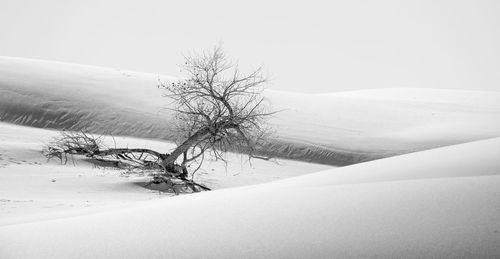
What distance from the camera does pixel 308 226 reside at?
2369 millimetres

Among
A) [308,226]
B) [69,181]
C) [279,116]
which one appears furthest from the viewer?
[279,116]

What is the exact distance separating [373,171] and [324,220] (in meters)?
1.48

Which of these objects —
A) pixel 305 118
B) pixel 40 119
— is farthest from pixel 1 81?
pixel 305 118

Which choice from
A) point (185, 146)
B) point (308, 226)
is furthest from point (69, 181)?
point (308, 226)

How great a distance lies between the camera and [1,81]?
17812 mm

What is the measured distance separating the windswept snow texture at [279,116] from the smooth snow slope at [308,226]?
408 inches

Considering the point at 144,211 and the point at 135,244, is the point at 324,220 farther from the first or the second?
the point at 144,211

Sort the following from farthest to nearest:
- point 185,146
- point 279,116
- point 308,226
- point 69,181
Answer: point 279,116, point 185,146, point 69,181, point 308,226

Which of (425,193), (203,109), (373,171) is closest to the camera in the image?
(425,193)

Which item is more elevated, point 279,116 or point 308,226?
point 279,116

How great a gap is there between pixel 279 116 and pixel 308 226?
51.7 ft

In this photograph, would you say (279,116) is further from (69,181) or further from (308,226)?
(308,226)

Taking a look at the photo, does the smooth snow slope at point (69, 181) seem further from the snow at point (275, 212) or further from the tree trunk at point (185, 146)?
the tree trunk at point (185, 146)

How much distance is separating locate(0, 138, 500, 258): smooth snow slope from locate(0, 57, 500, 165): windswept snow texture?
10356mm
